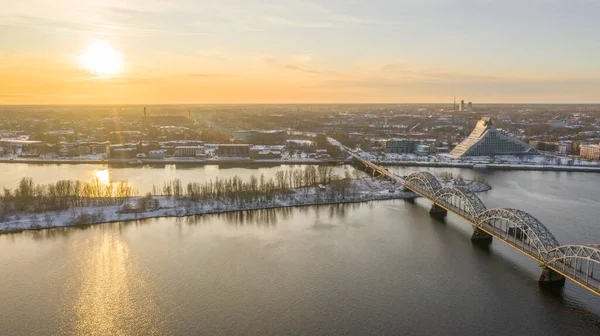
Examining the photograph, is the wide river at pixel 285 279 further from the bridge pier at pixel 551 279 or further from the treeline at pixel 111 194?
the treeline at pixel 111 194

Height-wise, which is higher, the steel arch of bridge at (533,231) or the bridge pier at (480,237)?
the steel arch of bridge at (533,231)

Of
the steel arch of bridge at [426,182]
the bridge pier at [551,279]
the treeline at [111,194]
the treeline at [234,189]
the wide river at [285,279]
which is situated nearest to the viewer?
the wide river at [285,279]

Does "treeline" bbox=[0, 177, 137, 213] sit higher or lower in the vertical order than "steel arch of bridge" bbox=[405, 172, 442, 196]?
lower

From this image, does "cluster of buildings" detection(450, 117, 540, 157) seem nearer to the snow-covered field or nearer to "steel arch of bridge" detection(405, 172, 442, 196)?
the snow-covered field

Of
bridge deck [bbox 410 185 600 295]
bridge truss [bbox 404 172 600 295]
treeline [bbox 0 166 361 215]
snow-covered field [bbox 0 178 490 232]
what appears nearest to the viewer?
bridge deck [bbox 410 185 600 295]

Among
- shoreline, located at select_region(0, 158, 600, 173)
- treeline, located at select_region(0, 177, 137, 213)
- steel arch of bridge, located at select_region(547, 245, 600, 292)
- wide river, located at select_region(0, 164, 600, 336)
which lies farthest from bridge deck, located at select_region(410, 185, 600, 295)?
shoreline, located at select_region(0, 158, 600, 173)

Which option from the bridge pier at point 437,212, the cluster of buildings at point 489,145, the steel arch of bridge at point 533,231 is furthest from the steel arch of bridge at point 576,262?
the cluster of buildings at point 489,145
